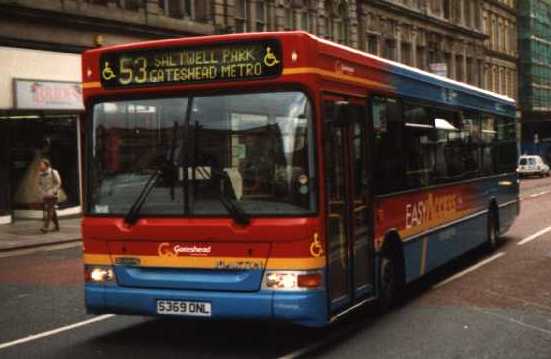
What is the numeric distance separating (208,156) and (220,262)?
86cm

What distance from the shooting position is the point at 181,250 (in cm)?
736

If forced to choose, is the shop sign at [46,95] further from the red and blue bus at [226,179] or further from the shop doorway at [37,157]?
the red and blue bus at [226,179]

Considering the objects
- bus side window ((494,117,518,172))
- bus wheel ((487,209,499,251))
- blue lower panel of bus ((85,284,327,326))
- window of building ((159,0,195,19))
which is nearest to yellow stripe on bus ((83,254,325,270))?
blue lower panel of bus ((85,284,327,326))

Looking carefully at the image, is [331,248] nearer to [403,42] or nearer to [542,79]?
[403,42]

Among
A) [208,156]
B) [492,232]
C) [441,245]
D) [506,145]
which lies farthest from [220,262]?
[506,145]

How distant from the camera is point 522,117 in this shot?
79.9 m

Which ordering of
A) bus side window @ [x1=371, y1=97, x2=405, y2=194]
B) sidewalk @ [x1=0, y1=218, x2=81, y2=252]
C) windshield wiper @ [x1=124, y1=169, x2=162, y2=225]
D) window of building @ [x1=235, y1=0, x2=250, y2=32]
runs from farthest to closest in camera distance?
window of building @ [x1=235, y1=0, x2=250, y2=32], sidewalk @ [x1=0, y1=218, x2=81, y2=252], bus side window @ [x1=371, y1=97, x2=405, y2=194], windshield wiper @ [x1=124, y1=169, x2=162, y2=225]

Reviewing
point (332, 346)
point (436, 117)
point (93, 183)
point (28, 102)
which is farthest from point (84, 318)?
point (28, 102)

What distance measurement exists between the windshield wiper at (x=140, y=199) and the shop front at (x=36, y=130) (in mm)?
18171

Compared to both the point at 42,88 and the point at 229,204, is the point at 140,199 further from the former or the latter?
the point at 42,88

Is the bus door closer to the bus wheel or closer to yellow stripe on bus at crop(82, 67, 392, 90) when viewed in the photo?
yellow stripe on bus at crop(82, 67, 392, 90)

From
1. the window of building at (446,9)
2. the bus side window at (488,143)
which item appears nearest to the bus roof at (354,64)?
the bus side window at (488,143)

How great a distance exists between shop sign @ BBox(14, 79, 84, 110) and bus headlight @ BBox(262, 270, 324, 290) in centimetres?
1913

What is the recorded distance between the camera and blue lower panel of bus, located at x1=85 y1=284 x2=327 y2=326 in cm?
704
